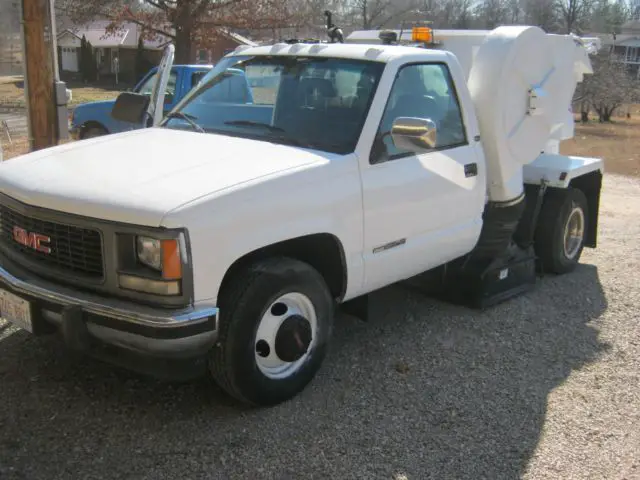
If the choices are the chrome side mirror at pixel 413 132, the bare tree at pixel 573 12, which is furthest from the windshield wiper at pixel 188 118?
the bare tree at pixel 573 12

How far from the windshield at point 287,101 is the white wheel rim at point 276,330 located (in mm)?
937

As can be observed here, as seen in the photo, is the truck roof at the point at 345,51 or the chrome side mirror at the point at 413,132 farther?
the truck roof at the point at 345,51

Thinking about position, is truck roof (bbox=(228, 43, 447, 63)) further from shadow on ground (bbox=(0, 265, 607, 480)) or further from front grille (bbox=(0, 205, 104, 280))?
front grille (bbox=(0, 205, 104, 280))

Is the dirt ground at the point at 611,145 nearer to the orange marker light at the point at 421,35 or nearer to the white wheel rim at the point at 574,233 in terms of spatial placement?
the white wheel rim at the point at 574,233

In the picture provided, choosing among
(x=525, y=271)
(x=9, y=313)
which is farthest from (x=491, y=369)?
(x=9, y=313)

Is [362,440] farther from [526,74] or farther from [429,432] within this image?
[526,74]

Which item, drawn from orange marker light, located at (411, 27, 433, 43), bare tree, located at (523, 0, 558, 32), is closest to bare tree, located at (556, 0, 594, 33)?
bare tree, located at (523, 0, 558, 32)

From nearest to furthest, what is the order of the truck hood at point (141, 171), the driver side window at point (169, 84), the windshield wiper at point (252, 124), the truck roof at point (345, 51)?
the truck hood at point (141, 171)
the windshield wiper at point (252, 124)
the truck roof at point (345, 51)
the driver side window at point (169, 84)

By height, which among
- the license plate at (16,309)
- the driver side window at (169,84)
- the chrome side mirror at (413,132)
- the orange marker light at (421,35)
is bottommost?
the license plate at (16,309)

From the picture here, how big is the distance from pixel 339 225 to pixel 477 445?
143cm

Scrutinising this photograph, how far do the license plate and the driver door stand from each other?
6.37 feet

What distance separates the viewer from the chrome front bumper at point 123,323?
10.9 ft

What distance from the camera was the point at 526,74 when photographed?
Answer: 570 cm

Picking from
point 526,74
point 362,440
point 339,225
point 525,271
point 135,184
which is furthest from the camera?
point 525,271
